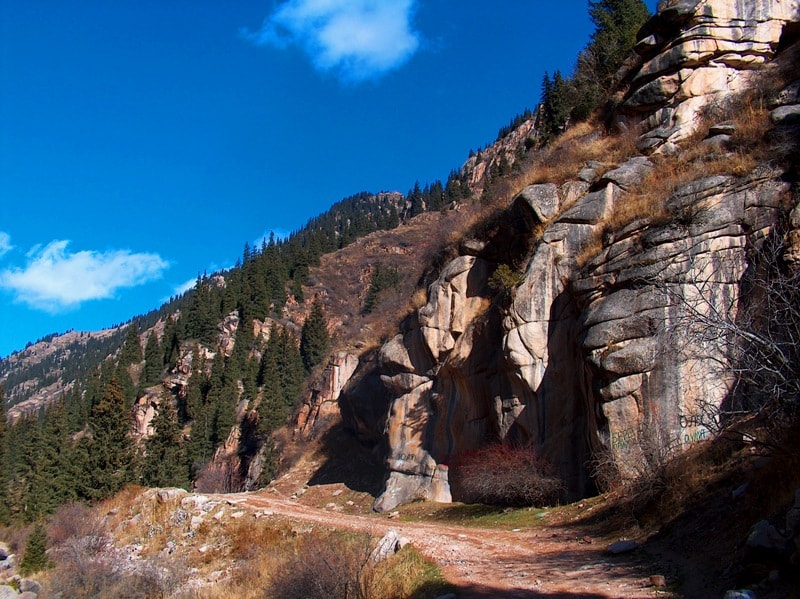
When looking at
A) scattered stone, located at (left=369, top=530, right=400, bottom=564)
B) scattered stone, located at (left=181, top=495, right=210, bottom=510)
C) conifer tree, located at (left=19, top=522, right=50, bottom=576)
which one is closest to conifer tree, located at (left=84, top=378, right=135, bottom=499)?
conifer tree, located at (left=19, top=522, right=50, bottom=576)

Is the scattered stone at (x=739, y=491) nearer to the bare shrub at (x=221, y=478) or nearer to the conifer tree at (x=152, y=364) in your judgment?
the bare shrub at (x=221, y=478)

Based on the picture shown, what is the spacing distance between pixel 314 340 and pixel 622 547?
216 feet

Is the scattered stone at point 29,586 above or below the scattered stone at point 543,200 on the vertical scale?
below

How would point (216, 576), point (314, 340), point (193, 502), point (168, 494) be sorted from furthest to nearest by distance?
point (314, 340) < point (168, 494) < point (193, 502) < point (216, 576)

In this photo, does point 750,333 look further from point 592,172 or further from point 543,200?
point 592,172

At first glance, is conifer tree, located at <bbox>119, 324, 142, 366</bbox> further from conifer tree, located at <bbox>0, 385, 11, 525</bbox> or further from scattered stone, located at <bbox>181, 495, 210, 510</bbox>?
scattered stone, located at <bbox>181, 495, 210, 510</bbox>

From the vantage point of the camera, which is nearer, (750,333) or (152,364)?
(750,333)

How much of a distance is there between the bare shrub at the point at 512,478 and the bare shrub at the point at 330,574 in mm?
8654

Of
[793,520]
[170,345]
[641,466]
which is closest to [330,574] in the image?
[793,520]

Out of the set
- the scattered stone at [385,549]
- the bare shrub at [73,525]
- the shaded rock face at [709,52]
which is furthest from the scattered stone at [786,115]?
the bare shrub at [73,525]

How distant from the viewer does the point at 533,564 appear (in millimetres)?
11227

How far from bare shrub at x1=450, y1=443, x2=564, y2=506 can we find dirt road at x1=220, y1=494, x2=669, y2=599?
12.3ft

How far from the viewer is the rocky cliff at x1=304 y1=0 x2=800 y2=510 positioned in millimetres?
16625

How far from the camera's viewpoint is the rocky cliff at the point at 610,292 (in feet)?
54.5
